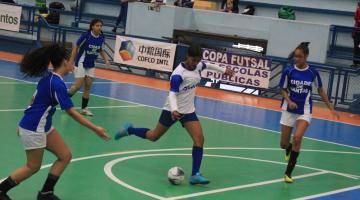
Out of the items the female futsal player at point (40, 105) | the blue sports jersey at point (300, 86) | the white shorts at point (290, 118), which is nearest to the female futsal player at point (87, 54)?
the white shorts at point (290, 118)

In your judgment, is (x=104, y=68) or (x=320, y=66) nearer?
(x=320, y=66)

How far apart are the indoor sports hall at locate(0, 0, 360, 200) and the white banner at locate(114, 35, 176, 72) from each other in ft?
0.13

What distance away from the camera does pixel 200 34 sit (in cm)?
2628

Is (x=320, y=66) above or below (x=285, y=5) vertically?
below

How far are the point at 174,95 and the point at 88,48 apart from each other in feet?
19.5

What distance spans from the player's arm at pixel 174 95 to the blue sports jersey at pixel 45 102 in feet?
6.12

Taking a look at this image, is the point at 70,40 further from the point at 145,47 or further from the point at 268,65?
the point at 268,65

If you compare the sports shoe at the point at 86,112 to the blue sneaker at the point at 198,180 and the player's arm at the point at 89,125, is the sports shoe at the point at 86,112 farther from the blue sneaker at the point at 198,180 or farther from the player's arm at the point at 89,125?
the player's arm at the point at 89,125

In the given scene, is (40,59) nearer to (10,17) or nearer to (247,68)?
(247,68)

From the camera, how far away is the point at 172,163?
10.4 m

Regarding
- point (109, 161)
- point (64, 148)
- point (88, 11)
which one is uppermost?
point (88, 11)

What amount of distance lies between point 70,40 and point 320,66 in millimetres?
11516

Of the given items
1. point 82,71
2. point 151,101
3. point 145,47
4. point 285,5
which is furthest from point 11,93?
point 285,5

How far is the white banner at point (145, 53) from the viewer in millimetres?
23109
